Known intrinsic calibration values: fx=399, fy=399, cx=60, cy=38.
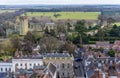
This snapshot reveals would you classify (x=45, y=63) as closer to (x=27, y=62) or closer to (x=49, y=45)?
(x=27, y=62)

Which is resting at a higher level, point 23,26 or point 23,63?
point 23,63

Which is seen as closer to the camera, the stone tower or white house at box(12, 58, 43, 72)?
white house at box(12, 58, 43, 72)

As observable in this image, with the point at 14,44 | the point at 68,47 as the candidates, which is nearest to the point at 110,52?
the point at 68,47

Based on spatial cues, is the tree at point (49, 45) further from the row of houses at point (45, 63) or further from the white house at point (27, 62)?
the white house at point (27, 62)

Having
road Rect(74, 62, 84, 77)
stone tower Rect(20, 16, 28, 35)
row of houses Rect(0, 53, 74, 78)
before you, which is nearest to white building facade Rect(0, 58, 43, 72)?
Answer: row of houses Rect(0, 53, 74, 78)

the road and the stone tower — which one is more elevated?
the road

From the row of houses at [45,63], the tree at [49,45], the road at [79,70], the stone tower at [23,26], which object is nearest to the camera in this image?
the road at [79,70]

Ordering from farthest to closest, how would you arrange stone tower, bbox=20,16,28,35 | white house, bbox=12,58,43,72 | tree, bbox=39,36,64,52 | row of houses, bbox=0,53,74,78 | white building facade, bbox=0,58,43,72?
stone tower, bbox=20,16,28,35
tree, bbox=39,36,64,52
white house, bbox=12,58,43,72
white building facade, bbox=0,58,43,72
row of houses, bbox=0,53,74,78

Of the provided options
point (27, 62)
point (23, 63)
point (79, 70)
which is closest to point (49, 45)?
point (27, 62)

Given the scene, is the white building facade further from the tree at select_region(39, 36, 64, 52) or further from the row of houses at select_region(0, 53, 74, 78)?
the tree at select_region(39, 36, 64, 52)

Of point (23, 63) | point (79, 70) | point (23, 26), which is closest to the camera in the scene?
point (79, 70)

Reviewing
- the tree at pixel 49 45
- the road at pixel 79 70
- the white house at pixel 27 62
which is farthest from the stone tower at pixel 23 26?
the white house at pixel 27 62

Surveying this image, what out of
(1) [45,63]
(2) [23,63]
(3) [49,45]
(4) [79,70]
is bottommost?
(3) [49,45]

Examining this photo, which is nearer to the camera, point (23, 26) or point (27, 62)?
point (27, 62)
